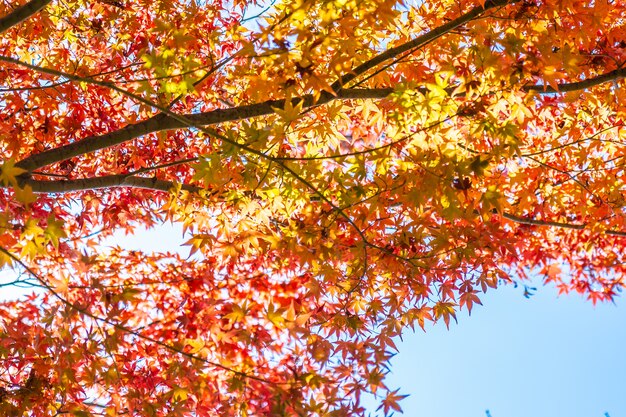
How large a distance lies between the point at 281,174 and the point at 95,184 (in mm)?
1178

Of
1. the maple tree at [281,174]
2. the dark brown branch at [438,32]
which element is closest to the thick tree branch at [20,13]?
the maple tree at [281,174]

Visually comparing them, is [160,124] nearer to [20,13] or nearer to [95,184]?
[95,184]

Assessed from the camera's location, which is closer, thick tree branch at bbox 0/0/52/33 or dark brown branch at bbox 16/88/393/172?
thick tree branch at bbox 0/0/52/33

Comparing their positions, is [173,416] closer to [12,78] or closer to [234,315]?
[234,315]

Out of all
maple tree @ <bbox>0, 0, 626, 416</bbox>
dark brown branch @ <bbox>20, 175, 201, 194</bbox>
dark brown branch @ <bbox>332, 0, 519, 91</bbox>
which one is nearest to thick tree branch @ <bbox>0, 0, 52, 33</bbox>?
maple tree @ <bbox>0, 0, 626, 416</bbox>

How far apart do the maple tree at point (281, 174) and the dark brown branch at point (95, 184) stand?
0.04 ft

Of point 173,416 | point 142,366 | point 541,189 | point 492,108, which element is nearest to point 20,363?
point 142,366

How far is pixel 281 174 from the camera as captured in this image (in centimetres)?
306

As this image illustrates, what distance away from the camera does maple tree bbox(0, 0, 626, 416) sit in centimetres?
280

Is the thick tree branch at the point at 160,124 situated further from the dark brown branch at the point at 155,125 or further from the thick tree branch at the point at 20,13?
the thick tree branch at the point at 20,13

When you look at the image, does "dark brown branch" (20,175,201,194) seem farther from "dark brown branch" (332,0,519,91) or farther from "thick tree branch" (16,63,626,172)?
"dark brown branch" (332,0,519,91)

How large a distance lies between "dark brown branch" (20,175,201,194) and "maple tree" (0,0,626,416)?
12 mm

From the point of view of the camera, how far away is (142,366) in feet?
14.2

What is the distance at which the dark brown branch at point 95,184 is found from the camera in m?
3.13
